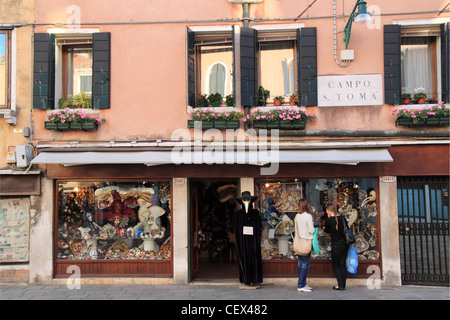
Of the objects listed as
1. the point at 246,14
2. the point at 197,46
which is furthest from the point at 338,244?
the point at 197,46

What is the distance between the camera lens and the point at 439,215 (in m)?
8.38

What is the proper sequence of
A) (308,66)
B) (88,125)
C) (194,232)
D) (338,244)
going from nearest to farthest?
1. (338,244)
2. (88,125)
3. (308,66)
4. (194,232)

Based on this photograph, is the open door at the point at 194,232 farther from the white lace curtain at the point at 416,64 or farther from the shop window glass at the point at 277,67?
the white lace curtain at the point at 416,64

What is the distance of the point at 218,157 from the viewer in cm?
798

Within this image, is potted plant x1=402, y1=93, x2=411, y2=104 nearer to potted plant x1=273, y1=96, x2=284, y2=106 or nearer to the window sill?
potted plant x1=273, y1=96, x2=284, y2=106

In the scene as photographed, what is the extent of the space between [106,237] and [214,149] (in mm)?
3131

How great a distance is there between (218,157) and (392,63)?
4204mm

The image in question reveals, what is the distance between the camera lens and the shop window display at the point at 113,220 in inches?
Answer: 347

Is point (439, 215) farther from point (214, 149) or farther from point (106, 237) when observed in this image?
point (106, 237)

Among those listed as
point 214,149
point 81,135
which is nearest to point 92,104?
point 81,135

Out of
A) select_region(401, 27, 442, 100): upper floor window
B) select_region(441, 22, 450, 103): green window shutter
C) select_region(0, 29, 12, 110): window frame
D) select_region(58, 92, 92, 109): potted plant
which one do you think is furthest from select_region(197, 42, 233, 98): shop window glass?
select_region(441, 22, 450, 103): green window shutter

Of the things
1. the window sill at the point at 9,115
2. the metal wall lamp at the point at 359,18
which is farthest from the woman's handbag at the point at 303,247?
the window sill at the point at 9,115

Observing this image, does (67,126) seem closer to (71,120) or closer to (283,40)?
(71,120)

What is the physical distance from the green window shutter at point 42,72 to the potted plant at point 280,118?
4319 mm
